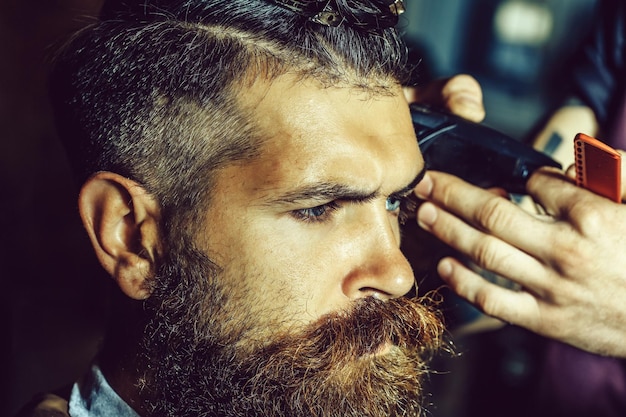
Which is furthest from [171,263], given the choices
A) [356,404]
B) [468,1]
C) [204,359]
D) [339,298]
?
[468,1]

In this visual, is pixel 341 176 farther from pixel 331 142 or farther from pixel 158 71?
pixel 158 71

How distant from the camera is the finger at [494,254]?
1.62 meters

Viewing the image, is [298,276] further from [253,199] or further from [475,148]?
[475,148]

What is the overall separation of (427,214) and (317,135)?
485mm

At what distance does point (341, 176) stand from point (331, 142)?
0.24ft

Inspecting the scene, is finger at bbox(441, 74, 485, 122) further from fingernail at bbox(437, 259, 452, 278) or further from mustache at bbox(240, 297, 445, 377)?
mustache at bbox(240, 297, 445, 377)

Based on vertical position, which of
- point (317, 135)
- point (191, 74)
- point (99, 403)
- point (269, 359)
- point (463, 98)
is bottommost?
point (99, 403)

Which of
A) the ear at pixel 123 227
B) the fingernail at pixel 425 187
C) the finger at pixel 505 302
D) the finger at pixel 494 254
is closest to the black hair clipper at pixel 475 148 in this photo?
the fingernail at pixel 425 187

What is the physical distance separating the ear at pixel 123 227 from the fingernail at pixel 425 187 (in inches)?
26.4

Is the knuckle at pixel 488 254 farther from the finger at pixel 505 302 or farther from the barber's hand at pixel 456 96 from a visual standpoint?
the barber's hand at pixel 456 96

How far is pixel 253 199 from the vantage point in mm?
1395

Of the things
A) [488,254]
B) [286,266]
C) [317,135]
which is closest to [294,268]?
[286,266]

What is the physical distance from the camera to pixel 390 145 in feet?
4.80

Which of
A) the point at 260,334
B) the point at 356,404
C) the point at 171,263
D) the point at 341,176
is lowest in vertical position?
the point at 356,404
